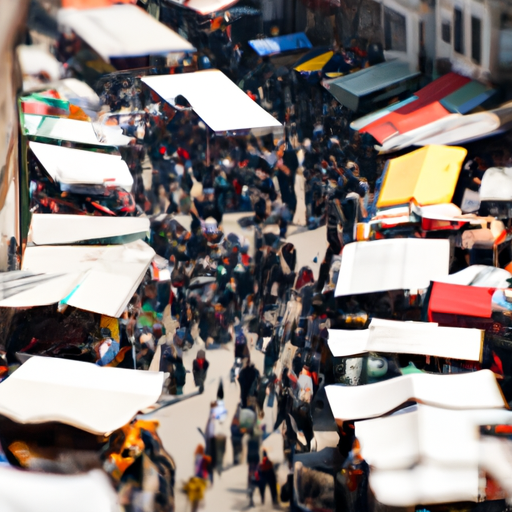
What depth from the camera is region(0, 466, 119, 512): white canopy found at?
2.96 ft

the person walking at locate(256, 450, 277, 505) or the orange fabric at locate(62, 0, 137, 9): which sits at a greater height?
the orange fabric at locate(62, 0, 137, 9)

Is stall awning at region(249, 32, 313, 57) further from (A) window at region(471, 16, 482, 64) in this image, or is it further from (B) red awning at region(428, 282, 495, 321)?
(B) red awning at region(428, 282, 495, 321)

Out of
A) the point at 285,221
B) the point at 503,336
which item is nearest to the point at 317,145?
the point at 285,221

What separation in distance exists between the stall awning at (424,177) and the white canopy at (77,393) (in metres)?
0.53

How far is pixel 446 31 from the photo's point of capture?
3.10ft

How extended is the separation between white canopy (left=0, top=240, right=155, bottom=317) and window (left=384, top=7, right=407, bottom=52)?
0.57 m

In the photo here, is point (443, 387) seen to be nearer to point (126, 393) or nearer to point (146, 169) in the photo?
point (126, 393)

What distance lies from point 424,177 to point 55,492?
2.75ft

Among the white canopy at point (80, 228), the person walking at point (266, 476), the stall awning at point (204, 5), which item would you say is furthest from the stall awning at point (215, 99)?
the person walking at point (266, 476)

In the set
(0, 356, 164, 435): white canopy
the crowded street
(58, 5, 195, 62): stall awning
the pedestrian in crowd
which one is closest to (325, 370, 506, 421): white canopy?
the crowded street

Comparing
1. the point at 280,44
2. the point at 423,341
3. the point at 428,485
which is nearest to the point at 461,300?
the point at 423,341

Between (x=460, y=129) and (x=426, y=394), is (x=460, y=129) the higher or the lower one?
the higher one

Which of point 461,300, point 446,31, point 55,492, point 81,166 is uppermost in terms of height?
point 446,31

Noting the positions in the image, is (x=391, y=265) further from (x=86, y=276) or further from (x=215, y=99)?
(x=86, y=276)
